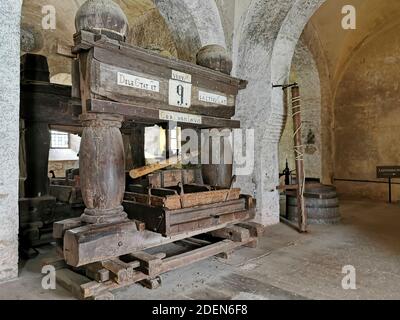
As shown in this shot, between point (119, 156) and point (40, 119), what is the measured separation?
6.06ft

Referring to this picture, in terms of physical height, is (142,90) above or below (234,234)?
above

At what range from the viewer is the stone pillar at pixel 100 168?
255cm

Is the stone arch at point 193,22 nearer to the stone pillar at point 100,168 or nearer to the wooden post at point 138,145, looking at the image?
the wooden post at point 138,145

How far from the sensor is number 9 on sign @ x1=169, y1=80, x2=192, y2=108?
121 inches

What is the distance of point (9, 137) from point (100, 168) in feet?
3.21

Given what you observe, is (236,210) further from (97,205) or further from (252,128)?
(252,128)

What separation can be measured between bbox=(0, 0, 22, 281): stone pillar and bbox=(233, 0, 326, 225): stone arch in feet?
10.1

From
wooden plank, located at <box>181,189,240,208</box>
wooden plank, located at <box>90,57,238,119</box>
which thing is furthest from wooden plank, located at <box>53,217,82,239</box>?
wooden plank, located at <box>90,57,238,119</box>

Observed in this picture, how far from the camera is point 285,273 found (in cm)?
299

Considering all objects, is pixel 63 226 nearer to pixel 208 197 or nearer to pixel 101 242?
pixel 101 242

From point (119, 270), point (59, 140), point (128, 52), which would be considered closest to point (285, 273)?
point (119, 270)

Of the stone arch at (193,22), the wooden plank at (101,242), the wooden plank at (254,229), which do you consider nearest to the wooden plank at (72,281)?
the wooden plank at (101,242)

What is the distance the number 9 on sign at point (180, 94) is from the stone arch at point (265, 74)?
187 cm
